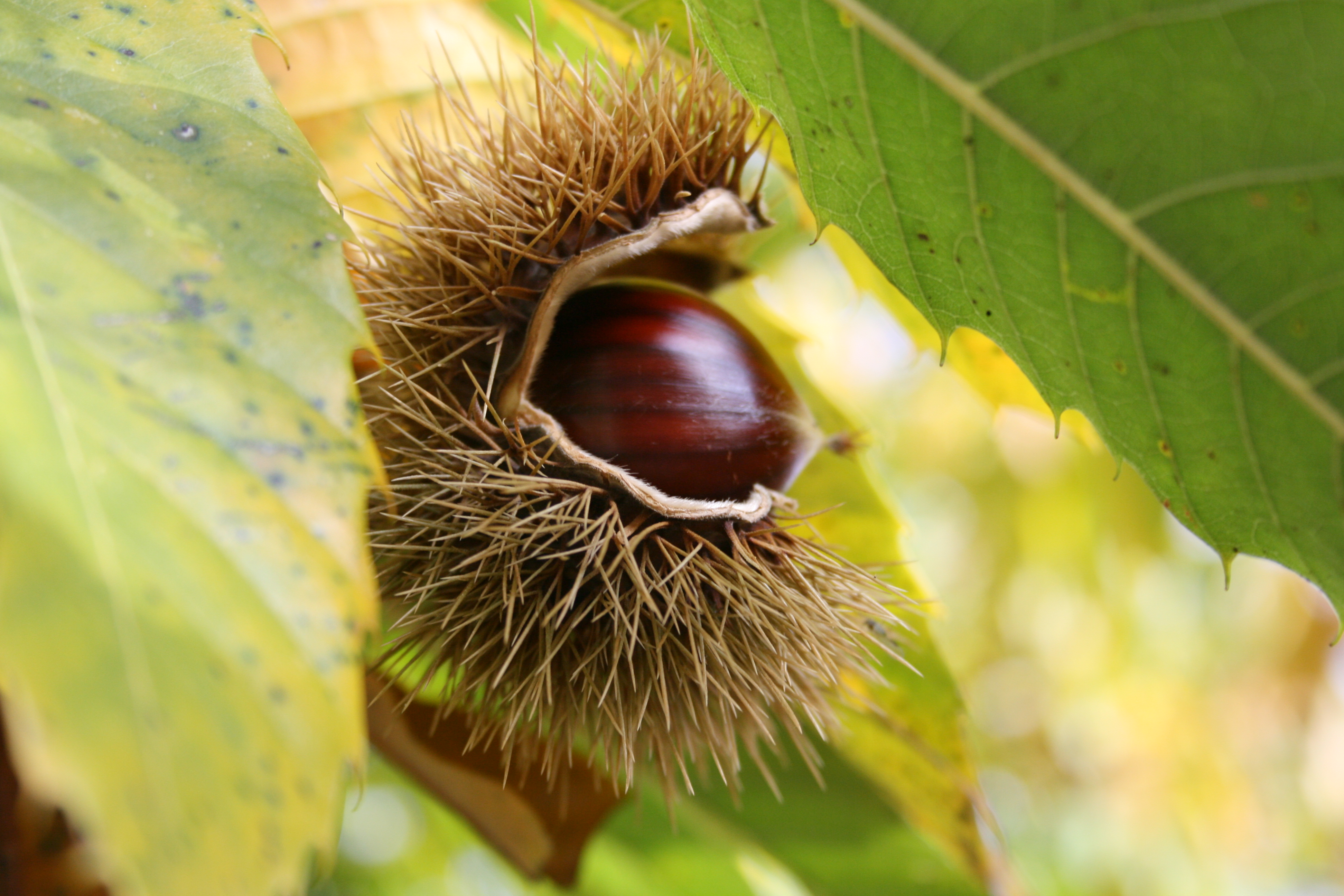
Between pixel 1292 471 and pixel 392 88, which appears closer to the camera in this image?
pixel 1292 471

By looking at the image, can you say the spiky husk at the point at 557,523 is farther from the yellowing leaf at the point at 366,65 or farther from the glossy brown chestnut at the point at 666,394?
the yellowing leaf at the point at 366,65

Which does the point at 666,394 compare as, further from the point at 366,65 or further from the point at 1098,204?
the point at 366,65

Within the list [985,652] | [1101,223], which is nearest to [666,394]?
[1101,223]

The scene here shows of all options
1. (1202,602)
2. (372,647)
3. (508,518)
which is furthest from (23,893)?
(1202,602)

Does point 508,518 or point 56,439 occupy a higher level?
point 56,439

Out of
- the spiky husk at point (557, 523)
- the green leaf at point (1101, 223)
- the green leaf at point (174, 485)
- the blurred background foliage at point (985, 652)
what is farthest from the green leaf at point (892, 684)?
the green leaf at point (174, 485)

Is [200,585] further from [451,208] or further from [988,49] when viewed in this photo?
[988,49]
